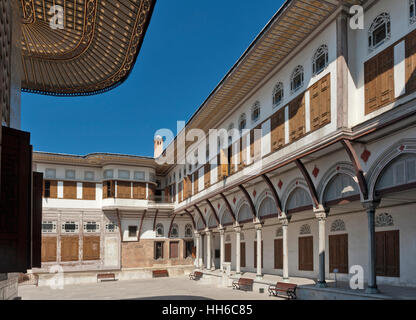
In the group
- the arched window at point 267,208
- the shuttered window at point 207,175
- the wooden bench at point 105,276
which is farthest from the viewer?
the wooden bench at point 105,276

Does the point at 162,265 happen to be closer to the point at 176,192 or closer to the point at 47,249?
the point at 176,192

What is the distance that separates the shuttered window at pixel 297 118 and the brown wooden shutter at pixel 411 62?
4319mm

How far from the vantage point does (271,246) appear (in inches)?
832

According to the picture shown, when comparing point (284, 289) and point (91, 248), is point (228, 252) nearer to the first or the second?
point (91, 248)

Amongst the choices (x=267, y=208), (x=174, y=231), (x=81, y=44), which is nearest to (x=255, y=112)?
(x=267, y=208)

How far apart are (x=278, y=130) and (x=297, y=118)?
1423 millimetres

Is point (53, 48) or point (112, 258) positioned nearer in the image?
point (53, 48)

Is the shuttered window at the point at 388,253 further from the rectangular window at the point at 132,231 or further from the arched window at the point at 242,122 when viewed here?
the rectangular window at the point at 132,231

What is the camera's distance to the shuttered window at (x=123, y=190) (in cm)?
2964

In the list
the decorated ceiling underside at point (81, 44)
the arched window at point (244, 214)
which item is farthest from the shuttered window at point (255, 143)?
the decorated ceiling underside at point (81, 44)

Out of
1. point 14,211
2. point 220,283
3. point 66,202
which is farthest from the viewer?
point 66,202

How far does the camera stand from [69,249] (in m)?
28.5
